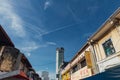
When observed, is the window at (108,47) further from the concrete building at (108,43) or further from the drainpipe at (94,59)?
the drainpipe at (94,59)

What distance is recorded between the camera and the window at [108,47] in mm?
10727

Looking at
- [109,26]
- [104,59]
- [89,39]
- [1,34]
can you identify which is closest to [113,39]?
[109,26]

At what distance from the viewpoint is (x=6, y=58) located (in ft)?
41.5

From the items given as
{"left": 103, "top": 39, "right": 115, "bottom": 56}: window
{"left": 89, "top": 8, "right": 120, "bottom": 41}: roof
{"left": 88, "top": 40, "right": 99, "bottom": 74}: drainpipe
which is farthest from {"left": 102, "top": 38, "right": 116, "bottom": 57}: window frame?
{"left": 88, "top": 40, "right": 99, "bottom": 74}: drainpipe

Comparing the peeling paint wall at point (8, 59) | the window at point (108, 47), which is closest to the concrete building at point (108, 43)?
the window at point (108, 47)

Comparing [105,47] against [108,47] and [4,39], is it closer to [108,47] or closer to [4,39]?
[108,47]

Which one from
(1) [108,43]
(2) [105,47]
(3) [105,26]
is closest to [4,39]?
(3) [105,26]

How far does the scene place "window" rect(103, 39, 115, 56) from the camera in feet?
35.2

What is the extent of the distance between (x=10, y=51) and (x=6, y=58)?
91 centimetres

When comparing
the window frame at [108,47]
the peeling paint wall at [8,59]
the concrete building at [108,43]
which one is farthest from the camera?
the peeling paint wall at [8,59]

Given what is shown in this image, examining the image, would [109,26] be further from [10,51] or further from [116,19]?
[10,51]

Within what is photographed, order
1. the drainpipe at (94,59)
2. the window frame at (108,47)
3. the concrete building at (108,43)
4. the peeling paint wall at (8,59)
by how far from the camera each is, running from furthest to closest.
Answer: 1. the drainpipe at (94,59)
2. the peeling paint wall at (8,59)
3. the window frame at (108,47)
4. the concrete building at (108,43)

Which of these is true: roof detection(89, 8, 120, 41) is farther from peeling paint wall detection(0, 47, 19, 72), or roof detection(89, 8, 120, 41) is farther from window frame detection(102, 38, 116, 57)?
peeling paint wall detection(0, 47, 19, 72)

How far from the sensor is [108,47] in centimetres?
1139
